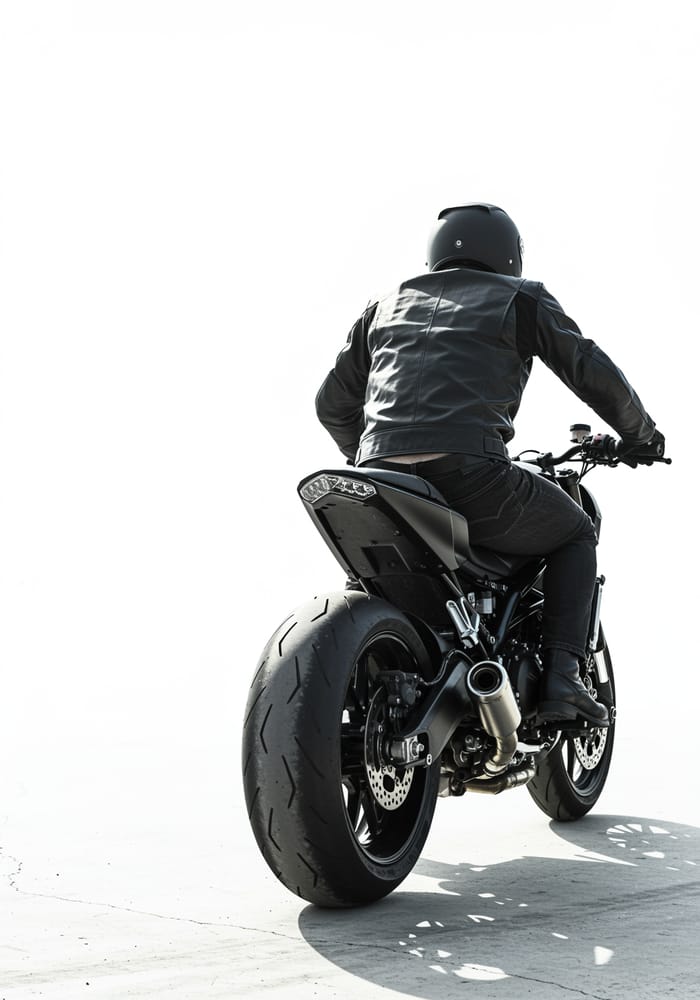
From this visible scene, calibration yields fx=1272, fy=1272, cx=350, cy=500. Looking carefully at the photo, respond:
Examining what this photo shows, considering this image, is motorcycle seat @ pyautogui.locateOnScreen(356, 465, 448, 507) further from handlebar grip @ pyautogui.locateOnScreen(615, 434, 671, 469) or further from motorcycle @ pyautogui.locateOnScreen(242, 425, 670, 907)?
handlebar grip @ pyautogui.locateOnScreen(615, 434, 671, 469)

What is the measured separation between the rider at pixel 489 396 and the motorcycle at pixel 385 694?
0.48ft

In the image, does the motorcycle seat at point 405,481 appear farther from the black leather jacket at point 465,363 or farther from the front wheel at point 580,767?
the front wheel at point 580,767

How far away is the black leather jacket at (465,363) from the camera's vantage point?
4430 millimetres

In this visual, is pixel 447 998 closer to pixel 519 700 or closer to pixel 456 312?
pixel 519 700

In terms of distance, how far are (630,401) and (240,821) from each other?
2.50m

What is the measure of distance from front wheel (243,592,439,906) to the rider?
0.60m

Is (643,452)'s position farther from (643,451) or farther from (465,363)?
(465,363)

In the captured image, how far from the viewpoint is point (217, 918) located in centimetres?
390

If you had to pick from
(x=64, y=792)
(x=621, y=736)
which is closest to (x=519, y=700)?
(x=64, y=792)

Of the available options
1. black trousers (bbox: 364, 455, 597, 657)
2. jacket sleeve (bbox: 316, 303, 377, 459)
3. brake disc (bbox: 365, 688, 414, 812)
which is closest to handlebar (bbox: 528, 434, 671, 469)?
black trousers (bbox: 364, 455, 597, 657)

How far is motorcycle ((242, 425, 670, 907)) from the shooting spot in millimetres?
3775

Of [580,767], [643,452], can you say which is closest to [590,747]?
[580,767]

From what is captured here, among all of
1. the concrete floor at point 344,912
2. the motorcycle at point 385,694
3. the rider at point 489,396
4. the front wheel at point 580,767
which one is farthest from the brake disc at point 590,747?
the rider at point 489,396

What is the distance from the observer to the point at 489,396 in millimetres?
4484
